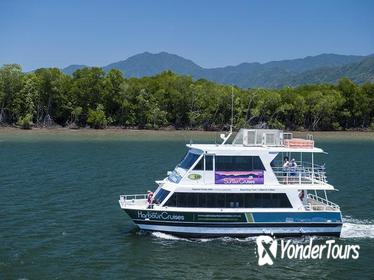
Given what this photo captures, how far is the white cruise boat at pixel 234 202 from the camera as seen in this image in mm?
29094

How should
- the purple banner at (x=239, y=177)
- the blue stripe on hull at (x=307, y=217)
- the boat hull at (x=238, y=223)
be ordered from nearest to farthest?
the boat hull at (x=238, y=223) → the blue stripe on hull at (x=307, y=217) → the purple banner at (x=239, y=177)

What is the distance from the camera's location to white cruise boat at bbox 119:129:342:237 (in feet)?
95.5

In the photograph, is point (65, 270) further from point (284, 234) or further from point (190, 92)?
point (190, 92)

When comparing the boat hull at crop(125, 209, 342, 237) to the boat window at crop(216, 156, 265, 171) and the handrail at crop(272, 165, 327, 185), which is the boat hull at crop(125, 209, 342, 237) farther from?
the boat window at crop(216, 156, 265, 171)

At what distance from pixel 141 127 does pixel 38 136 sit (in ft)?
89.2

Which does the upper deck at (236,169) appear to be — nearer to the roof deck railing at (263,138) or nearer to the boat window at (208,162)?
the boat window at (208,162)

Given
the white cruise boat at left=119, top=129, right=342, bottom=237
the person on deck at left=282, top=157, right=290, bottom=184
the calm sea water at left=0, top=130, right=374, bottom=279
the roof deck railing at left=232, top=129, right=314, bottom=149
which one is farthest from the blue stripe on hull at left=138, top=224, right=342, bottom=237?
the roof deck railing at left=232, top=129, right=314, bottom=149

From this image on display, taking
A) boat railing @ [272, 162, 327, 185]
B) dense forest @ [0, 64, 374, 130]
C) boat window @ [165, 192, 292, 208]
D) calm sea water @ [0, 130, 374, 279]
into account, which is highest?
dense forest @ [0, 64, 374, 130]

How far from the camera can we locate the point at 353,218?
34656mm

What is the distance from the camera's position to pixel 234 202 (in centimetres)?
2961

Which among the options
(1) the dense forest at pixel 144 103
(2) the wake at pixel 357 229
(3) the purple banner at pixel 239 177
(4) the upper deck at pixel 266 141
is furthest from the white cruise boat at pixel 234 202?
(1) the dense forest at pixel 144 103

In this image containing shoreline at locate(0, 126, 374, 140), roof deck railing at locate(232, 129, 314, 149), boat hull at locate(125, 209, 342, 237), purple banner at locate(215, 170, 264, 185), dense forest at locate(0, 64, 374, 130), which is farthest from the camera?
dense forest at locate(0, 64, 374, 130)

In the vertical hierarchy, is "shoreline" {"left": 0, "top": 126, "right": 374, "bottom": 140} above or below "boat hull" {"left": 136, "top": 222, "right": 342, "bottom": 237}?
above

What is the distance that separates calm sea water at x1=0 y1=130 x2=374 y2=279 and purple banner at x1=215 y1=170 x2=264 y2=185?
3288mm
